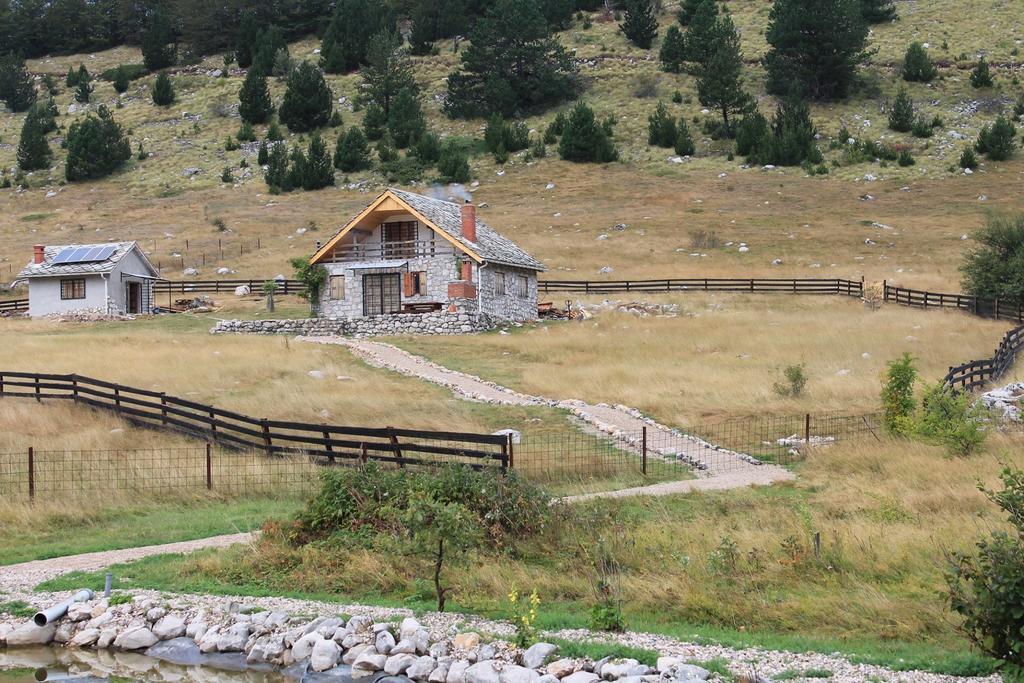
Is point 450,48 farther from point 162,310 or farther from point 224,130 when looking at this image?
point 162,310

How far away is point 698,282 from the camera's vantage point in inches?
2263

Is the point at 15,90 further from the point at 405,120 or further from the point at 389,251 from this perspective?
the point at 389,251

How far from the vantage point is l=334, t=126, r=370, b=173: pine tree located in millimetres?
90312

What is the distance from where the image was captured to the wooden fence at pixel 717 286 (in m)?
55.9

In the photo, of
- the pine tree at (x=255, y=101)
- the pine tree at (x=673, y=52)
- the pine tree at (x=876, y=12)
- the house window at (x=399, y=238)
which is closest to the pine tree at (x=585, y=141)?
the pine tree at (x=673, y=52)

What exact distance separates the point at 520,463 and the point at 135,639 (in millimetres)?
10928

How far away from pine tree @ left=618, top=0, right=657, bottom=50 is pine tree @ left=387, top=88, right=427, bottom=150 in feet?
96.8

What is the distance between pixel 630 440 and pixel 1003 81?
3435 inches

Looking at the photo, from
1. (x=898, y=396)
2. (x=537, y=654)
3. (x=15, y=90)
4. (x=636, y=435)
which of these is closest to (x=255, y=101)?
(x=15, y=90)

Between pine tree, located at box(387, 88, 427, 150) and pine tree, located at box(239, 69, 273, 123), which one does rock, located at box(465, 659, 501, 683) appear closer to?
pine tree, located at box(387, 88, 427, 150)

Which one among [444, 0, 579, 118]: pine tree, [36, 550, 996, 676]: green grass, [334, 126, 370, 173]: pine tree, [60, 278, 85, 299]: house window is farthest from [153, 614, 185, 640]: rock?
[444, 0, 579, 118]: pine tree

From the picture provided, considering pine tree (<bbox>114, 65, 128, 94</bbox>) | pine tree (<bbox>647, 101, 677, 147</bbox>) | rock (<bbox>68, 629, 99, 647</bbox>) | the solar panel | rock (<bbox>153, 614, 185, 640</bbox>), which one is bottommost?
rock (<bbox>68, 629, 99, 647</bbox>)

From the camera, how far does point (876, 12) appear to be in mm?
116062

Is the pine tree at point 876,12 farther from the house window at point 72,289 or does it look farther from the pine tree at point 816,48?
the house window at point 72,289
